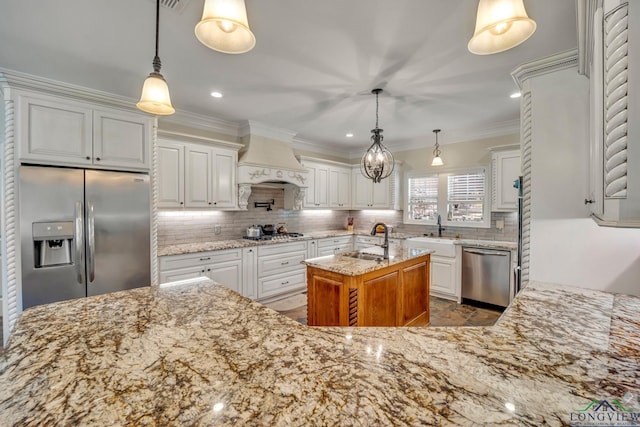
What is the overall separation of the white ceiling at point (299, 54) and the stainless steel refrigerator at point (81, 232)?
1.04 m

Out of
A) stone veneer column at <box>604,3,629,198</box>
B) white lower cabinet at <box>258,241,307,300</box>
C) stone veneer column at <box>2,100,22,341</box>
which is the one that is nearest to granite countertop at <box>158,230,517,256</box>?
white lower cabinet at <box>258,241,307,300</box>

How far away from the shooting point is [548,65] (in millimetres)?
1897

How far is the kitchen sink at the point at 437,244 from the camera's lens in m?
4.27

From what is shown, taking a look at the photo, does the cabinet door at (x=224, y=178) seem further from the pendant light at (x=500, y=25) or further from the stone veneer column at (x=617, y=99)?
the stone veneer column at (x=617, y=99)

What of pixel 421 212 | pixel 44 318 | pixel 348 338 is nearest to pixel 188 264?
pixel 44 318

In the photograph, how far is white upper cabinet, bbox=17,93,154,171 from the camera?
2.49 meters

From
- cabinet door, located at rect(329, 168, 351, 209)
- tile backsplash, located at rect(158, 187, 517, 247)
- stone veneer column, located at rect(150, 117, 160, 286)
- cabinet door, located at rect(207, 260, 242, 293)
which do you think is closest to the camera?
stone veneer column, located at rect(150, 117, 160, 286)

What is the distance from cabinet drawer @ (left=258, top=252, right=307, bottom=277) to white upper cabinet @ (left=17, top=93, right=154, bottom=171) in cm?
201

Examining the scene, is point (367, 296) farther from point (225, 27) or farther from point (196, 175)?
point (196, 175)

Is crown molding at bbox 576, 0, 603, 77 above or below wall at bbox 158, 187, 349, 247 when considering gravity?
above

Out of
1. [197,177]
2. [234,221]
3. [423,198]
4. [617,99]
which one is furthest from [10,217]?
[423,198]

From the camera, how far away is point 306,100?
3350mm

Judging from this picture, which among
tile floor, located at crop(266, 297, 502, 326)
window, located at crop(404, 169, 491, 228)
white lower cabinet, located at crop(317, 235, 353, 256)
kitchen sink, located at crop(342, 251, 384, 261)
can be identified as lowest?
tile floor, located at crop(266, 297, 502, 326)

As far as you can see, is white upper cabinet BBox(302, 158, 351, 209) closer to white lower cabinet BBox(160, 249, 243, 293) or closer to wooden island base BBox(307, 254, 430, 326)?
white lower cabinet BBox(160, 249, 243, 293)
